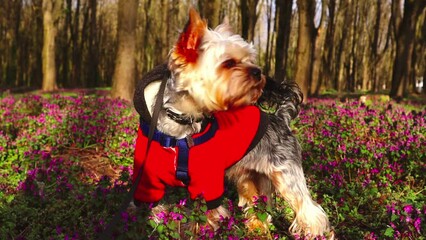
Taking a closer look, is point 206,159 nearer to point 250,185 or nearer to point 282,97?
point 250,185

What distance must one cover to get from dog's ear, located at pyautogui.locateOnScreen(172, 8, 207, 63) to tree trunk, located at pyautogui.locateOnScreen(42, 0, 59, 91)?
82.8 feet

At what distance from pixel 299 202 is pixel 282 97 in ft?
3.72

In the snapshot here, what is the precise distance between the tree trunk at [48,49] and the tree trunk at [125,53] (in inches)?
580

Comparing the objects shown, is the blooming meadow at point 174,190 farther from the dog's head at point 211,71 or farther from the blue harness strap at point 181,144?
the dog's head at point 211,71

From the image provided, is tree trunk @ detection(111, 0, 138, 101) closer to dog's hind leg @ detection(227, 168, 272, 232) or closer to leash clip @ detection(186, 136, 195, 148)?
dog's hind leg @ detection(227, 168, 272, 232)

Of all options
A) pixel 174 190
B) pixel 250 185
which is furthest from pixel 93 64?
pixel 250 185

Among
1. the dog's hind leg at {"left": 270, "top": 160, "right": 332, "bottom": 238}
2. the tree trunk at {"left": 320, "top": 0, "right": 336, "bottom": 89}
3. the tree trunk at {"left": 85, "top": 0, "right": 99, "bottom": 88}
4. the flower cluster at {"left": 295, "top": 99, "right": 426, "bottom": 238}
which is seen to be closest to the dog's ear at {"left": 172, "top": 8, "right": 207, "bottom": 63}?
the dog's hind leg at {"left": 270, "top": 160, "right": 332, "bottom": 238}

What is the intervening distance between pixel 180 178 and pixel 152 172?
0.83 feet

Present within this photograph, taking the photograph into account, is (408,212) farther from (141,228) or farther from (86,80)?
(86,80)

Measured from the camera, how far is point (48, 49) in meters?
27.1

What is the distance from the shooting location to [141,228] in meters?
3.54

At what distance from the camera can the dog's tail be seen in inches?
183

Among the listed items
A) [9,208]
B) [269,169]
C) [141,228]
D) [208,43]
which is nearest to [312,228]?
[269,169]

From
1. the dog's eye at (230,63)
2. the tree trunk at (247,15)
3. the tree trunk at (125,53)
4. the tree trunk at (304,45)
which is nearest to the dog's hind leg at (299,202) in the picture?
the dog's eye at (230,63)
